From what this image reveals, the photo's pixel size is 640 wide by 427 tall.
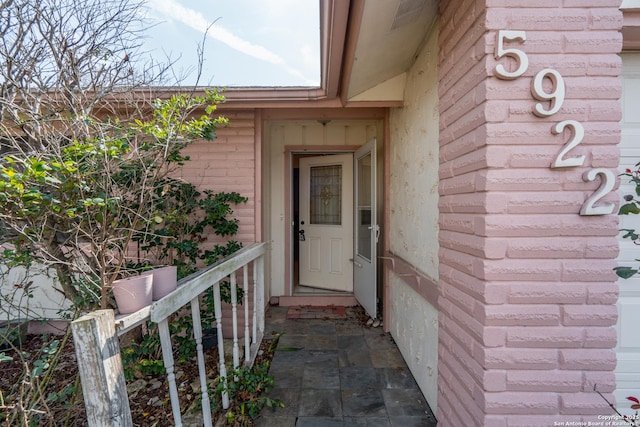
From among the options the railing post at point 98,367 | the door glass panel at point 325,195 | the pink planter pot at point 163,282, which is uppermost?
the door glass panel at point 325,195

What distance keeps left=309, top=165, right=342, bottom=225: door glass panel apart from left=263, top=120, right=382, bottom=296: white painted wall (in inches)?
17.7

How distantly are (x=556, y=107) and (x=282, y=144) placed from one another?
325 centimetres

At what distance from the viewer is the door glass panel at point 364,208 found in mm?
3391

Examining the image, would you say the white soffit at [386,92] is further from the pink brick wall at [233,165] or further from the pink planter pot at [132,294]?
the pink planter pot at [132,294]

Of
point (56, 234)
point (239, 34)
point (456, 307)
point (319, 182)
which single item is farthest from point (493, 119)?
point (319, 182)

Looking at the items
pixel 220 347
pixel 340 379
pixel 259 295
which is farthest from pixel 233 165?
pixel 340 379

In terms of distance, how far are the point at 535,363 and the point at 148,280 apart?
1676 millimetres

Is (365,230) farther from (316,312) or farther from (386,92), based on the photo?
(386,92)

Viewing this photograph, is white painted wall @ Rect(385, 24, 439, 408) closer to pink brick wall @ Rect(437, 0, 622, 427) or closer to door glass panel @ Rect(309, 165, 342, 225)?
pink brick wall @ Rect(437, 0, 622, 427)

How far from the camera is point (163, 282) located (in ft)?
4.31

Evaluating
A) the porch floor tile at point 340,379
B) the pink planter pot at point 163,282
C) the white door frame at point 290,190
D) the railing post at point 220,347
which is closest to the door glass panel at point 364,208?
the white door frame at point 290,190

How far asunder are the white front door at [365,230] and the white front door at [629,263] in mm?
1882

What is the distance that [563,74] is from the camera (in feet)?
3.76

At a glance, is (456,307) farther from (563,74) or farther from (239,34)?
(239,34)
